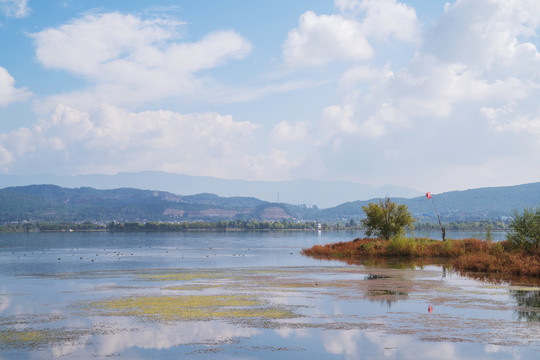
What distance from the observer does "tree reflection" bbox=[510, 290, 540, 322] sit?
63.1 ft

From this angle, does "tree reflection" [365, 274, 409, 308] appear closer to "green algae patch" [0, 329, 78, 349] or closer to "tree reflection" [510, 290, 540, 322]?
"tree reflection" [510, 290, 540, 322]

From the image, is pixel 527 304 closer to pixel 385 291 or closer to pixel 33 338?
pixel 385 291

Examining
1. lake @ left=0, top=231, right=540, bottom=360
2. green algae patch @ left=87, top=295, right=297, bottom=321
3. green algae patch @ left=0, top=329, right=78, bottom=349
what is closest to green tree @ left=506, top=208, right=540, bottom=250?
lake @ left=0, top=231, right=540, bottom=360

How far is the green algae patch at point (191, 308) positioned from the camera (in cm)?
2017

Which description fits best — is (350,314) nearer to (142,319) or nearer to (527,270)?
(142,319)

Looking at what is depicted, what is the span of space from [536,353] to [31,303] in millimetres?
19646

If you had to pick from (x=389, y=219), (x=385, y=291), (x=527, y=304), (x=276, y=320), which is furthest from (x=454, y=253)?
(x=276, y=320)

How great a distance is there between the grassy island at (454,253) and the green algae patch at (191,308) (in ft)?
64.4

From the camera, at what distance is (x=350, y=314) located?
795 inches

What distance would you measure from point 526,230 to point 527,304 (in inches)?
715

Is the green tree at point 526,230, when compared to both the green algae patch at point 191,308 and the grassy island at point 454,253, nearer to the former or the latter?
the grassy island at point 454,253

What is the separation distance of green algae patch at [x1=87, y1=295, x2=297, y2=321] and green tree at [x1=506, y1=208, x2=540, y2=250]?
892 inches

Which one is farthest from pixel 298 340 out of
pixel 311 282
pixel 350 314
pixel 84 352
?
pixel 311 282

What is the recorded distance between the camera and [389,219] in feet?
214
